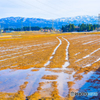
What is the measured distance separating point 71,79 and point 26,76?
245 centimetres

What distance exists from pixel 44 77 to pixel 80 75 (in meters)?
1.90

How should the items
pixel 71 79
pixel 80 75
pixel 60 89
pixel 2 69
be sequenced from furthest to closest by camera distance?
pixel 2 69 < pixel 80 75 < pixel 71 79 < pixel 60 89

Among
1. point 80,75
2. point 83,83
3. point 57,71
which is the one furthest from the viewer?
point 57,71

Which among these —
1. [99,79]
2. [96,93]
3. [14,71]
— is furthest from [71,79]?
[14,71]

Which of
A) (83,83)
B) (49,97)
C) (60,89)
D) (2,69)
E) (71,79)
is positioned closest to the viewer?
(49,97)

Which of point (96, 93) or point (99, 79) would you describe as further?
point (99, 79)

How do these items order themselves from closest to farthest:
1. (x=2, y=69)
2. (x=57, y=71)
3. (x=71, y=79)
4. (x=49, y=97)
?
(x=49, y=97), (x=71, y=79), (x=57, y=71), (x=2, y=69)

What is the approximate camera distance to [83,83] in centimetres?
716

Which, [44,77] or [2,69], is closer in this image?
[44,77]

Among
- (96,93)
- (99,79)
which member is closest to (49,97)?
(96,93)

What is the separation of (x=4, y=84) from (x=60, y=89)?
2.64 m

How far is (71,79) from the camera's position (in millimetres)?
7797

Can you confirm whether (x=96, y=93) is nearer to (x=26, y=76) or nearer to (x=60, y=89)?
(x=60, y=89)

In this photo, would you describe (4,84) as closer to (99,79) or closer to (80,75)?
(80,75)
